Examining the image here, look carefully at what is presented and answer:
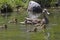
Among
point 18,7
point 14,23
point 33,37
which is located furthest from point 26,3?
point 33,37

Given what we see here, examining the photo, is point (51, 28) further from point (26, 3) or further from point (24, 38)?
point (26, 3)

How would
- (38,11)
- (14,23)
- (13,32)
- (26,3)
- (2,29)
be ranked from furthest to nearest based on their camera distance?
(26,3) < (38,11) < (14,23) < (2,29) < (13,32)

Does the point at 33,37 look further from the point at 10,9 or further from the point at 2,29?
the point at 10,9

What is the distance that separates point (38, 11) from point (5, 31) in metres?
21.0

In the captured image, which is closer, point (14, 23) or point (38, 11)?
point (14, 23)

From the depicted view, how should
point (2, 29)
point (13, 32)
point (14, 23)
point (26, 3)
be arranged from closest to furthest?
point (13, 32) < point (2, 29) < point (14, 23) < point (26, 3)

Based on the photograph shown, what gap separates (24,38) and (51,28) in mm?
4119

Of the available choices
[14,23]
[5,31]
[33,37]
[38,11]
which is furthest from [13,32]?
[38,11]

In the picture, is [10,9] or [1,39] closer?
[1,39]

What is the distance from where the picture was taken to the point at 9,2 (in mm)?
41875

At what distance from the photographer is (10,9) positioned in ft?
134

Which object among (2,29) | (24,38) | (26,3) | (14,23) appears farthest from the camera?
(26,3)

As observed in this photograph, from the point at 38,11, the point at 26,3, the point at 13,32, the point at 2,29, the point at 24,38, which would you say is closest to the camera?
the point at 24,38

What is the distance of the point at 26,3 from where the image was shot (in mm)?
43781
